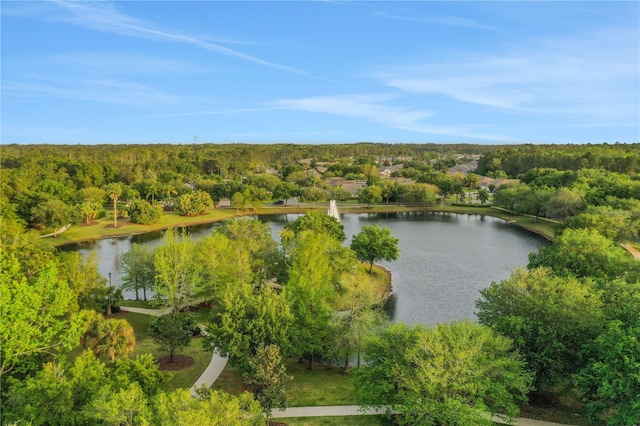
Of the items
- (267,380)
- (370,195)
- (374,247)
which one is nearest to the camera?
(267,380)

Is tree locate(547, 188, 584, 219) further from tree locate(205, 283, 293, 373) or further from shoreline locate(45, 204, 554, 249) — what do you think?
tree locate(205, 283, 293, 373)

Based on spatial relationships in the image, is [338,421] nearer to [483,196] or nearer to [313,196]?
[313,196]

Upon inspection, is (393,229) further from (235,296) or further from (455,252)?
(235,296)

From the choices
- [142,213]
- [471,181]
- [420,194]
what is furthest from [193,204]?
[471,181]

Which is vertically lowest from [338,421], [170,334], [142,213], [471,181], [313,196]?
[338,421]

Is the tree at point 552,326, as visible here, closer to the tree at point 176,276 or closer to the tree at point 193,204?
the tree at point 176,276
